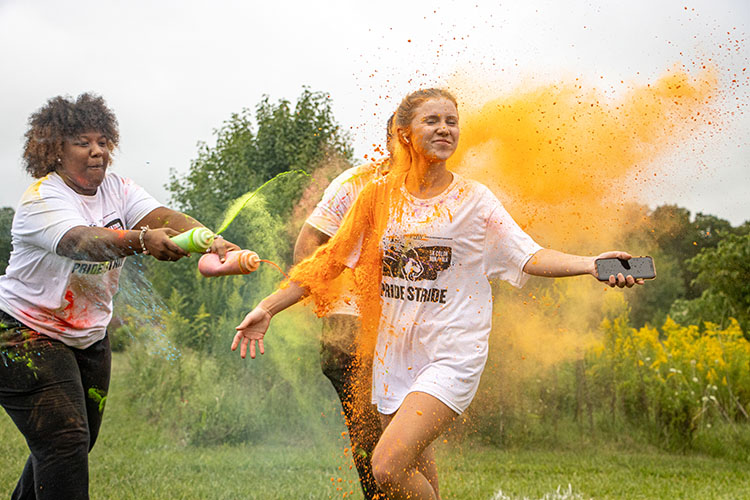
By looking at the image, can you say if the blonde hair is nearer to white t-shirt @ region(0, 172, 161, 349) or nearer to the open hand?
the open hand

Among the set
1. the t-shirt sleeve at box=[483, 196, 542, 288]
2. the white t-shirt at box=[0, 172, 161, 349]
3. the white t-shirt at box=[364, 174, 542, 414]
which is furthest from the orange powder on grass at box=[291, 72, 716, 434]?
the white t-shirt at box=[0, 172, 161, 349]

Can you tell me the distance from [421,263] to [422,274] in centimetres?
5

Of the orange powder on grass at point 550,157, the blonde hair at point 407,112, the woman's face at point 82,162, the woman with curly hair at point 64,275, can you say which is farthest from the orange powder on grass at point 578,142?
the woman's face at point 82,162

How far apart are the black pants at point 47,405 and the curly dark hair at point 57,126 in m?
0.74

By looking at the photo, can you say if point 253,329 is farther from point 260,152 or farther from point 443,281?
point 260,152

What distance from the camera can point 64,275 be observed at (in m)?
3.52

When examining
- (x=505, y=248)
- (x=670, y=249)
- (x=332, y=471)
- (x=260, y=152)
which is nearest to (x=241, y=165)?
(x=260, y=152)

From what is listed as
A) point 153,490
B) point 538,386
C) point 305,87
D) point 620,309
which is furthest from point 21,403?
point 620,309

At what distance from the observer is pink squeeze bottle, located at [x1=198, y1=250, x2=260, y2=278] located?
3.26 metres

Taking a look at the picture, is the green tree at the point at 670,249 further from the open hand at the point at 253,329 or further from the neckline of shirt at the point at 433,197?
the open hand at the point at 253,329

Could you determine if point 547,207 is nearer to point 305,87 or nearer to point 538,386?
point 305,87

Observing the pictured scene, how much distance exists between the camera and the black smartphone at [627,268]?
3223mm

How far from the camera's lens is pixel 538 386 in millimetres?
8438

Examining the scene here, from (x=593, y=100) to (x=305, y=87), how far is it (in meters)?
3.80
